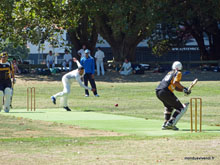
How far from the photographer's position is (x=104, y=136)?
14164 mm

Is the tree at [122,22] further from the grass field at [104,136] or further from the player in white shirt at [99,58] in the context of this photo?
the grass field at [104,136]

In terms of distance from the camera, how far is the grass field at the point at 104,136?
10.9 meters

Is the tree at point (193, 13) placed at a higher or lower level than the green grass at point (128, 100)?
higher

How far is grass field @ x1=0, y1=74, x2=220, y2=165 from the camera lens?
10875 mm

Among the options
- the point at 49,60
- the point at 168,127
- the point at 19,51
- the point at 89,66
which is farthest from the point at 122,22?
the point at 19,51

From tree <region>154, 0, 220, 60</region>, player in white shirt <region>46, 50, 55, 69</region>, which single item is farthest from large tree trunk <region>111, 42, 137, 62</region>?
player in white shirt <region>46, 50, 55, 69</region>

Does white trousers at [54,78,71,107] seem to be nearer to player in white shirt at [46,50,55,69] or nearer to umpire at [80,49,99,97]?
umpire at [80,49,99,97]

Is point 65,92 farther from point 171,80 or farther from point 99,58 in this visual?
point 99,58

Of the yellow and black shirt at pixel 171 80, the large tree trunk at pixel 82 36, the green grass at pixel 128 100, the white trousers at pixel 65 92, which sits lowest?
the green grass at pixel 128 100

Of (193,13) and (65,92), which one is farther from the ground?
(193,13)

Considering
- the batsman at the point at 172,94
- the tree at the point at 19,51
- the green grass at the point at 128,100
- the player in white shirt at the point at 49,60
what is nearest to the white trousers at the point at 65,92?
the green grass at the point at 128,100

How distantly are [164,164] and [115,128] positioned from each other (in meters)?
5.98

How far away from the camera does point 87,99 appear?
27.2m

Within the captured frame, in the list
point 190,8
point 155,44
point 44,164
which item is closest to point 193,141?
point 44,164
